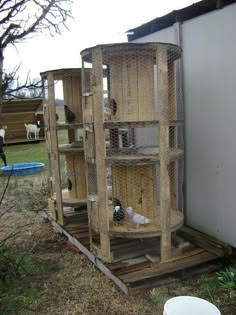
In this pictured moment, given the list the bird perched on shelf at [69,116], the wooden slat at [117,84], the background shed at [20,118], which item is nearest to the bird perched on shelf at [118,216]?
the wooden slat at [117,84]

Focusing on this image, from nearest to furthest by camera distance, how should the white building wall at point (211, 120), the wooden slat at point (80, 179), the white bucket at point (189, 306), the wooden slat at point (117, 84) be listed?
the white bucket at point (189, 306) → the white building wall at point (211, 120) → the wooden slat at point (117, 84) → the wooden slat at point (80, 179)

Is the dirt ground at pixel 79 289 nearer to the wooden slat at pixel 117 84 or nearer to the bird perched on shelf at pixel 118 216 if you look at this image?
the bird perched on shelf at pixel 118 216

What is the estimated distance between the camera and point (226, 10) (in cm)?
326

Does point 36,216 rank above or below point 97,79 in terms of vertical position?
below

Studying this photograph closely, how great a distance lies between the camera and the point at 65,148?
15.7 ft

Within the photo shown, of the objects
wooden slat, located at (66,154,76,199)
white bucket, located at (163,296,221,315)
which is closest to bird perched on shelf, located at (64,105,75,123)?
wooden slat, located at (66,154,76,199)

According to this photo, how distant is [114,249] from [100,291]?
652 millimetres

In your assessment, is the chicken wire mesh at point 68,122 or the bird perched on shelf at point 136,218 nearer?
the bird perched on shelf at point 136,218

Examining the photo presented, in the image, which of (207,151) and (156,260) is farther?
(207,151)

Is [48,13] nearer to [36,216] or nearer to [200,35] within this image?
[200,35]

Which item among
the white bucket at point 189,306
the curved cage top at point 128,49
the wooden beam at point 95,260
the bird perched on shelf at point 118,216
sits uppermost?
the curved cage top at point 128,49

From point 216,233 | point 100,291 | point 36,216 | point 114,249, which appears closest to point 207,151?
point 216,233

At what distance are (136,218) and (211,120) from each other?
1.20 m

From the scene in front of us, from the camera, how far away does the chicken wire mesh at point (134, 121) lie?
3261 millimetres
